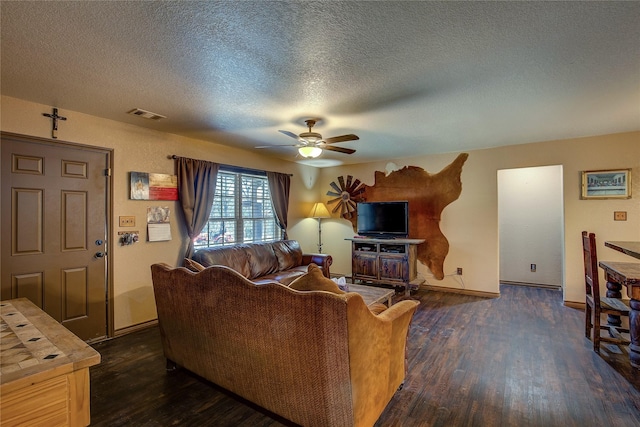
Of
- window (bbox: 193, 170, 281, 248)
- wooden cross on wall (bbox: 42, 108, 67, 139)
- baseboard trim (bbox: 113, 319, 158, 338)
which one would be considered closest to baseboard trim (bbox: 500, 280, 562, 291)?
window (bbox: 193, 170, 281, 248)

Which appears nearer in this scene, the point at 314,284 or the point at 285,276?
the point at 314,284

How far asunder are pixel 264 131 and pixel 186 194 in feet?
4.32

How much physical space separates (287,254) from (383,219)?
1.85 m

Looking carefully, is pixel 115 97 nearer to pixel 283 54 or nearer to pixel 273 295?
pixel 283 54

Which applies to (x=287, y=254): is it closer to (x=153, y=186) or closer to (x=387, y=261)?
(x=387, y=261)

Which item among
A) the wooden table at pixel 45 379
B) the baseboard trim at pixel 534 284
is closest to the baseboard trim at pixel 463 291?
the baseboard trim at pixel 534 284

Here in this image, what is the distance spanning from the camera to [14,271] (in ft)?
8.66

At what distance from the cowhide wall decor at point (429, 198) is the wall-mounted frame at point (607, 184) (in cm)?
157

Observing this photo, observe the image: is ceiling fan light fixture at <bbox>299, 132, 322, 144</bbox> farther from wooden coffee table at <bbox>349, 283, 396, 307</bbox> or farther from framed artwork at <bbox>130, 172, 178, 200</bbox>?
framed artwork at <bbox>130, 172, 178, 200</bbox>

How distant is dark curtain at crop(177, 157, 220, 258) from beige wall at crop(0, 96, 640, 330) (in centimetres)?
14

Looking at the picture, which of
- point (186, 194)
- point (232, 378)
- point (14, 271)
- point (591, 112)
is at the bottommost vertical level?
point (232, 378)

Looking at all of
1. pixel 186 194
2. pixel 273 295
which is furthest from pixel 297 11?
pixel 186 194

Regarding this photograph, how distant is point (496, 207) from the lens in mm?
4629

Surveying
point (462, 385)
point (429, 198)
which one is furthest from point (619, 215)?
point (462, 385)
